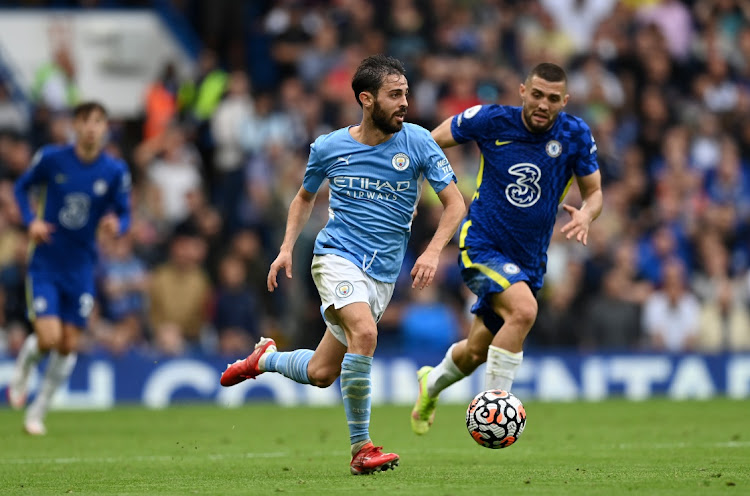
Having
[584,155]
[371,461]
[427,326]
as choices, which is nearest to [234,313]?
[427,326]

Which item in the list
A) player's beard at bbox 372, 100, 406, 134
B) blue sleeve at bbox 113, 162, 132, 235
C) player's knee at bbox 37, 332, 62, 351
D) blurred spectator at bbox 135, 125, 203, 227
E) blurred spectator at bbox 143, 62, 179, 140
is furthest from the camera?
blurred spectator at bbox 143, 62, 179, 140

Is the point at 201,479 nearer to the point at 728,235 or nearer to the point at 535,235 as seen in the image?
the point at 535,235

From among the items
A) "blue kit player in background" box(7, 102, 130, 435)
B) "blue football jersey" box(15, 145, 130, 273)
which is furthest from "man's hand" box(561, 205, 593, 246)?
"blue football jersey" box(15, 145, 130, 273)

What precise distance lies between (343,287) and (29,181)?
5455mm

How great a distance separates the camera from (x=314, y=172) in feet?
29.6

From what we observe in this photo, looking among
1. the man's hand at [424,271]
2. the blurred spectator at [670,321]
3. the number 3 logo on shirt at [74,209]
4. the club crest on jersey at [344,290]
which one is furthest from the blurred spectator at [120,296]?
the man's hand at [424,271]

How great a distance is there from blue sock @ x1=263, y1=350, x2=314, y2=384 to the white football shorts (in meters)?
0.32

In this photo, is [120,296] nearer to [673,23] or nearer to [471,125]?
[471,125]

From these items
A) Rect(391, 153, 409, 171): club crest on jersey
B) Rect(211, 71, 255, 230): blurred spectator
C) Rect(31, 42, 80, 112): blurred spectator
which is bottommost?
Rect(391, 153, 409, 171): club crest on jersey

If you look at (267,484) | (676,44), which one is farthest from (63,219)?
(676,44)

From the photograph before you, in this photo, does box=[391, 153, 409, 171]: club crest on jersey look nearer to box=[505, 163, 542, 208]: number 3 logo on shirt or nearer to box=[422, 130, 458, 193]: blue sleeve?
box=[422, 130, 458, 193]: blue sleeve

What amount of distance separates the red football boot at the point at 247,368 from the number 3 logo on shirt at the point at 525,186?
2.21m

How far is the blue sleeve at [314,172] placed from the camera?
29.5 feet

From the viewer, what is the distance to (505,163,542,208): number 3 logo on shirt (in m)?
10.2
